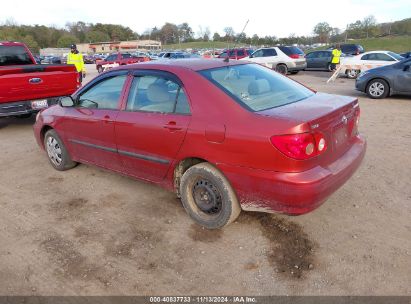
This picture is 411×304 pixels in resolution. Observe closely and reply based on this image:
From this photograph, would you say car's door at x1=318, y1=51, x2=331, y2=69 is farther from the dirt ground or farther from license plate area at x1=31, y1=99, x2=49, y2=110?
the dirt ground

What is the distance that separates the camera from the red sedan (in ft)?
9.67

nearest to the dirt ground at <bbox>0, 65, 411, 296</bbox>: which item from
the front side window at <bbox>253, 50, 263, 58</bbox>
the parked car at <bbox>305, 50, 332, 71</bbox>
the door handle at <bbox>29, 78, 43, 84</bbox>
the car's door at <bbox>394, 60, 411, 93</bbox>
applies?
the door handle at <bbox>29, 78, 43, 84</bbox>

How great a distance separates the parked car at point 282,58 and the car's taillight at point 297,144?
17.3 meters

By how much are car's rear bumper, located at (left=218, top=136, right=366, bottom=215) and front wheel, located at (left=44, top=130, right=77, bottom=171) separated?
286cm

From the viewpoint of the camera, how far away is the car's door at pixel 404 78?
10.2 m

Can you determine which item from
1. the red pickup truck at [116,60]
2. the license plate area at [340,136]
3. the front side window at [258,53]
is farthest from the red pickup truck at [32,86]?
the red pickup truck at [116,60]

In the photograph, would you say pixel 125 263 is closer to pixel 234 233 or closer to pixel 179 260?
pixel 179 260

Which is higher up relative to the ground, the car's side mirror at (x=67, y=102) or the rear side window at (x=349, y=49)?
the car's side mirror at (x=67, y=102)

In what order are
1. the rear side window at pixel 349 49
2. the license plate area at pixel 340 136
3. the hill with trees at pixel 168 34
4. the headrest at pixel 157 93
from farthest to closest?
the hill with trees at pixel 168 34
the rear side window at pixel 349 49
the headrest at pixel 157 93
the license plate area at pixel 340 136

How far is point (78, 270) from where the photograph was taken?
3057 millimetres

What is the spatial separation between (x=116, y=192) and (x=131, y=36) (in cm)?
15708

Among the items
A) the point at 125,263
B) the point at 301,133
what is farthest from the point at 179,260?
the point at 301,133

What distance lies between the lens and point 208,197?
11.7 ft

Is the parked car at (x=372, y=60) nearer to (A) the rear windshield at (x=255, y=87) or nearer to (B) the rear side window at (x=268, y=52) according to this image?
(B) the rear side window at (x=268, y=52)
